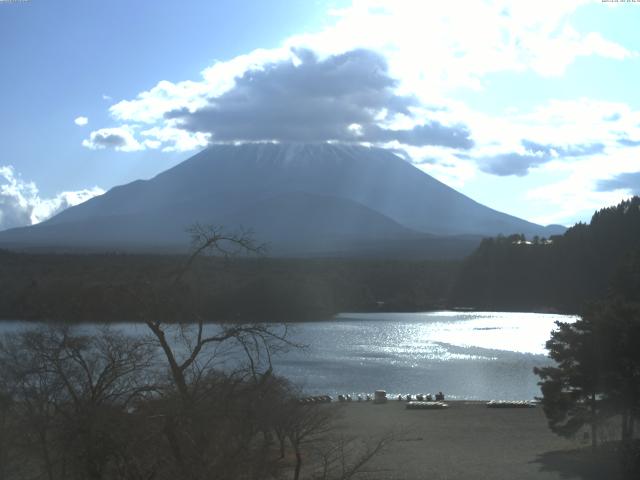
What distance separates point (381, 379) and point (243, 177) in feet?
459

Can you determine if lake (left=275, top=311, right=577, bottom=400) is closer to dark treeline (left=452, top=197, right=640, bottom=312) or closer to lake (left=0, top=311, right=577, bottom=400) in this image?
lake (left=0, top=311, right=577, bottom=400)

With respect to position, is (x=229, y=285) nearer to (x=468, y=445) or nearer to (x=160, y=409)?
(x=468, y=445)

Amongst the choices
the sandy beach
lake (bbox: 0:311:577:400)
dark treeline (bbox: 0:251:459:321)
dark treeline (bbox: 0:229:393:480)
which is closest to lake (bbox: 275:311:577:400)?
lake (bbox: 0:311:577:400)

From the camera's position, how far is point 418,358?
33719 millimetres

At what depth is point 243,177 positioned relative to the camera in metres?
166

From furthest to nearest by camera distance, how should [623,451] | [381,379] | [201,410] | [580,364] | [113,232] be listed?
1. [113,232]
2. [381,379]
3. [580,364]
4. [623,451]
5. [201,410]

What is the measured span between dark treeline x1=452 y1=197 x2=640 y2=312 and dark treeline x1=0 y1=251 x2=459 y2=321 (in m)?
4.94

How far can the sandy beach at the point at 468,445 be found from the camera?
12.2 m

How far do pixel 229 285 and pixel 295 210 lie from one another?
430ft

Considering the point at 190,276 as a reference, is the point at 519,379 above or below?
below

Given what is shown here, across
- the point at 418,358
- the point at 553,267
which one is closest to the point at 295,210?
the point at 553,267

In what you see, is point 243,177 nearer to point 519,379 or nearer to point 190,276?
point 519,379

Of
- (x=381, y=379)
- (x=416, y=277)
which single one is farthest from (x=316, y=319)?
(x=416, y=277)

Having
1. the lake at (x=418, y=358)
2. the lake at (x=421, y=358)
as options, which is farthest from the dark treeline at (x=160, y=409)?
the lake at (x=418, y=358)
